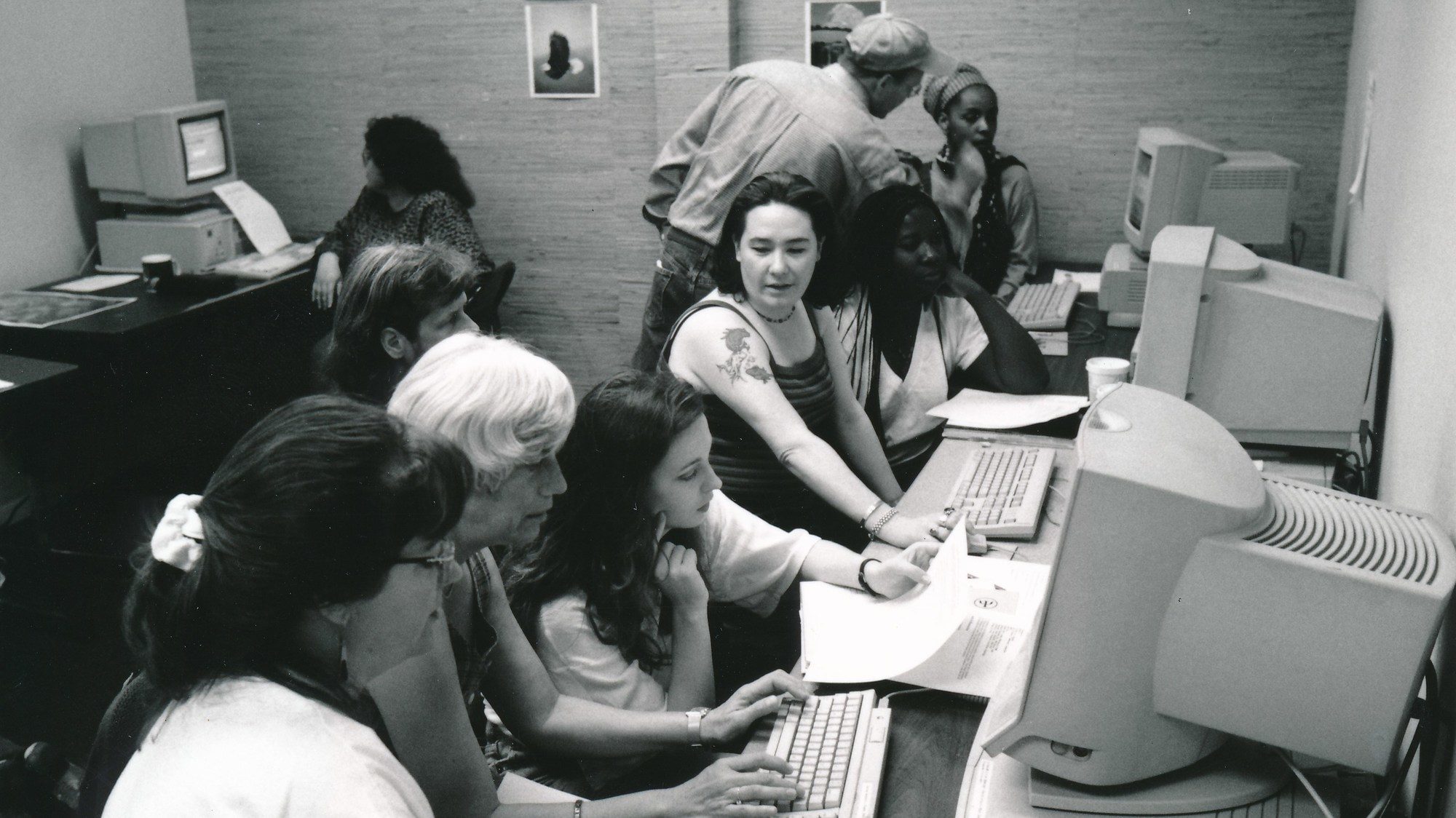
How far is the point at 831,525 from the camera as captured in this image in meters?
2.50

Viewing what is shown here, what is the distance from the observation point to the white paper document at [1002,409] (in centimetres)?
261

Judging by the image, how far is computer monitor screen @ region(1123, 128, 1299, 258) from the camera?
3.26 metres

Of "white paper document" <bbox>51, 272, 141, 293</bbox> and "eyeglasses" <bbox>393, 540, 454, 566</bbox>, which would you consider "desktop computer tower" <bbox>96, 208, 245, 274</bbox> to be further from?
"eyeglasses" <bbox>393, 540, 454, 566</bbox>

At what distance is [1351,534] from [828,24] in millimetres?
3437

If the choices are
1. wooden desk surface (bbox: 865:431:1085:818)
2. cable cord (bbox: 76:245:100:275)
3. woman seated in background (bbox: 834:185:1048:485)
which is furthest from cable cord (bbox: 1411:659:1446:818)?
cable cord (bbox: 76:245:100:275)

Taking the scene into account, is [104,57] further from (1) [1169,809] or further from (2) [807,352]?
(1) [1169,809]

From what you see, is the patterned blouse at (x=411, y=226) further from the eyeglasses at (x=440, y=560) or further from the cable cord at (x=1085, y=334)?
the eyeglasses at (x=440, y=560)

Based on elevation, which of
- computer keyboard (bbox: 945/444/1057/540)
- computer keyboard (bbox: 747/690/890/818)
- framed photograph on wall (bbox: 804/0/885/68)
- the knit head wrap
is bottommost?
computer keyboard (bbox: 747/690/890/818)

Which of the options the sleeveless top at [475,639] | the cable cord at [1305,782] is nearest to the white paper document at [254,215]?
the sleeveless top at [475,639]

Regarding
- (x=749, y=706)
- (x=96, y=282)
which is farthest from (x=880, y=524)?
(x=96, y=282)

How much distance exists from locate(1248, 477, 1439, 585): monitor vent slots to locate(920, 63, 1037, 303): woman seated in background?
264 centimetres

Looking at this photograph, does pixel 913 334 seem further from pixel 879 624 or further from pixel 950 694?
pixel 950 694

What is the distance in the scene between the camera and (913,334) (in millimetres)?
2828

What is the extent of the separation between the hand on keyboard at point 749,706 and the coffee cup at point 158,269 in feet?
10.5
